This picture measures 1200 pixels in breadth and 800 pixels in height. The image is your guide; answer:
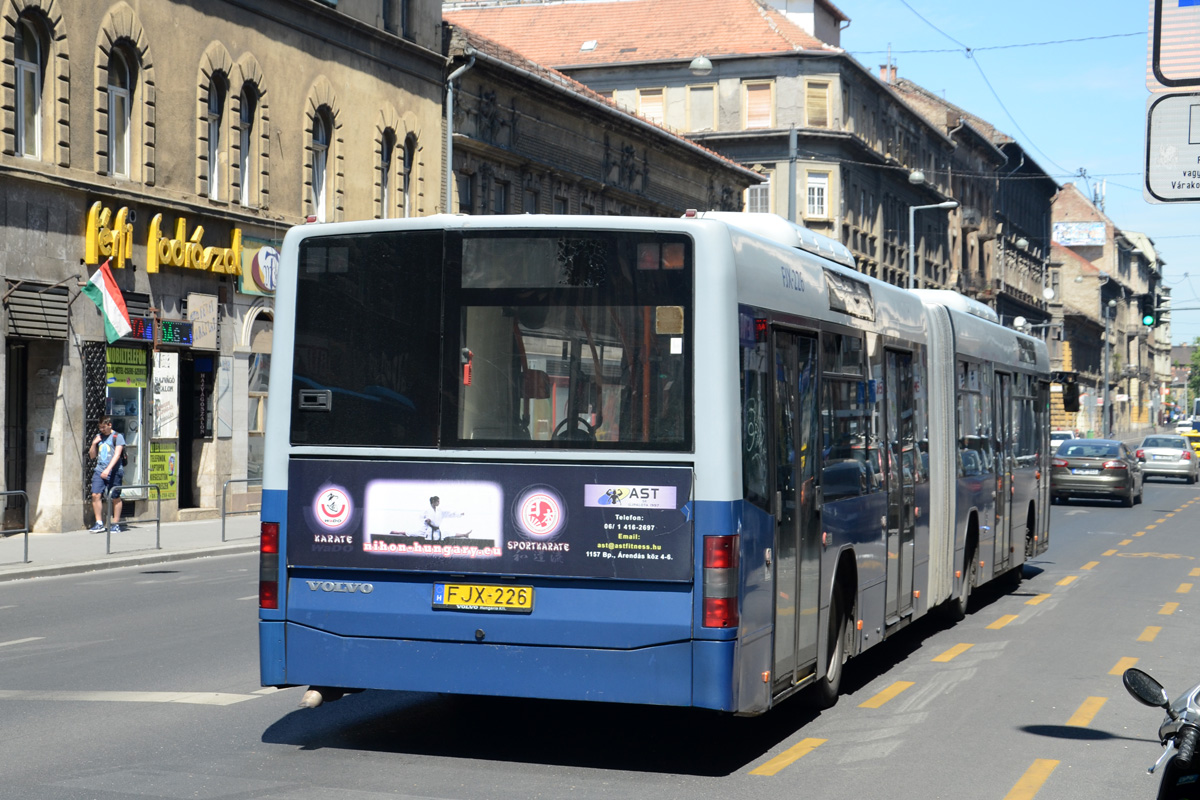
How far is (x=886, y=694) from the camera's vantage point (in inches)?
406

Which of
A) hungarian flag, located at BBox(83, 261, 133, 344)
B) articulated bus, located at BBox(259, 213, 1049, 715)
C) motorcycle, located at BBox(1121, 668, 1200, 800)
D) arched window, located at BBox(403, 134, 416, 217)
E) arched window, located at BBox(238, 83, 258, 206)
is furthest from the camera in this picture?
arched window, located at BBox(403, 134, 416, 217)

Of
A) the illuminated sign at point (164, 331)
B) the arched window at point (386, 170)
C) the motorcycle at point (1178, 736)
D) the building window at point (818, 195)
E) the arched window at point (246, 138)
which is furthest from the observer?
the building window at point (818, 195)

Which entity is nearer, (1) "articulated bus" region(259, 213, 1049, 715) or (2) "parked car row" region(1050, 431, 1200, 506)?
(1) "articulated bus" region(259, 213, 1049, 715)

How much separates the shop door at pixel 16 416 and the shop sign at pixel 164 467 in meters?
2.81

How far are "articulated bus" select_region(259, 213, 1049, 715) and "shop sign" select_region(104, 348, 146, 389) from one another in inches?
764

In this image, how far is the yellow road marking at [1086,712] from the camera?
9.37m

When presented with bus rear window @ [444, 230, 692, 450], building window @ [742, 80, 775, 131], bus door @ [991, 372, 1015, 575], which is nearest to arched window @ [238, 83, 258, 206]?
bus door @ [991, 372, 1015, 575]

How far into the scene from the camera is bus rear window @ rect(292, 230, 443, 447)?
791cm

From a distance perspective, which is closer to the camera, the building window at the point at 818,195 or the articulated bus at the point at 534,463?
the articulated bus at the point at 534,463

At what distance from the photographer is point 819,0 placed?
7119 cm

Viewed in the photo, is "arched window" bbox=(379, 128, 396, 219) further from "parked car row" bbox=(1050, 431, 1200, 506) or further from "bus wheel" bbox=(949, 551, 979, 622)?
"bus wheel" bbox=(949, 551, 979, 622)

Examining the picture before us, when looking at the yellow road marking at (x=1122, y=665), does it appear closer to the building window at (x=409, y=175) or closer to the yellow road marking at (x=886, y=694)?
the yellow road marking at (x=886, y=694)

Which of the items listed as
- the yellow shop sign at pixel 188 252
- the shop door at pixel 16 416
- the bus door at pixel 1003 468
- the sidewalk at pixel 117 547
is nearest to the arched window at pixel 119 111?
the yellow shop sign at pixel 188 252

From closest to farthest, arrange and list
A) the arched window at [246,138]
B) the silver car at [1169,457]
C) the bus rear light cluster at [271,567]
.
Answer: the bus rear light cluster at [271,567]
the arched window at [246,138]
the silver car at [1169,457]
